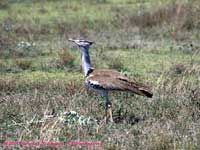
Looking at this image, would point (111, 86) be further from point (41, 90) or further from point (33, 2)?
point (33, 2)

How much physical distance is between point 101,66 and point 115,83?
488 centimetres

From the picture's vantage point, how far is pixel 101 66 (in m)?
13.0

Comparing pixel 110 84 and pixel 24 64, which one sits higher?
pixel 110 84

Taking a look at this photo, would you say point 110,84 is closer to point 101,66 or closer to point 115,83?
point 115,83

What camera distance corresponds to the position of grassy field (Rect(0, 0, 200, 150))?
25.4 ft

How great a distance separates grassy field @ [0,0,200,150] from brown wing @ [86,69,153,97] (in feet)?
1.37

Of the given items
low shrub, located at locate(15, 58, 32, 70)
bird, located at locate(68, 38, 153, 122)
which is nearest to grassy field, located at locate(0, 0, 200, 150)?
low shrub, located at locate(15, 58, 32, 70)

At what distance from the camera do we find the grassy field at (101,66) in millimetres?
7750

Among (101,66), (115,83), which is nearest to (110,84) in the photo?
(115,83)

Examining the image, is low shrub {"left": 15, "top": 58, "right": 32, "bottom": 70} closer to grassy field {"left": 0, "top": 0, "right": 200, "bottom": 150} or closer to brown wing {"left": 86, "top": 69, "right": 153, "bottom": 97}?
grassy field {"left": 0, "top": 0, "right": 200, "bottom": 150}

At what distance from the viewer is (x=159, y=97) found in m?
9.33

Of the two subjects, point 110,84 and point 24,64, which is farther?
point 24,64

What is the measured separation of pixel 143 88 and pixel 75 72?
4.53 meters

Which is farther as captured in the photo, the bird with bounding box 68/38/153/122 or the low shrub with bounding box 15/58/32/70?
the low shrub with bounding box 15/58/32/70
